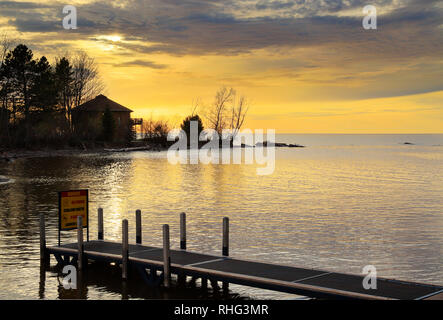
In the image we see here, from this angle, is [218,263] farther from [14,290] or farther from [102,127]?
[102,127]

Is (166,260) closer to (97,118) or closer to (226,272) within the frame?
(226,272)

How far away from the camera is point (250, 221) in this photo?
3059 cm

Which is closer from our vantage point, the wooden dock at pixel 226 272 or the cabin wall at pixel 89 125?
the wooden dock at pixel 226 272

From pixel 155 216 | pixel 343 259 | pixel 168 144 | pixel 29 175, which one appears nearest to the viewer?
pixel 343 259

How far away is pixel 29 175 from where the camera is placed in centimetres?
5544

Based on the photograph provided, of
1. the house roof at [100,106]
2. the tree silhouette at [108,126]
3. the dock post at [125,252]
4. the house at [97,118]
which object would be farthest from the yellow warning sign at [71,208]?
the house roof at [100,106]

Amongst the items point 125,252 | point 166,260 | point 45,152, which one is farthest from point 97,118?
point 166,260

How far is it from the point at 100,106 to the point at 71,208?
108114 millimetres

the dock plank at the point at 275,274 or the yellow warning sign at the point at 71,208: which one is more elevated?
the yellow warning sign at the point at 71,208

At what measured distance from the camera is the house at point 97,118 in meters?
115

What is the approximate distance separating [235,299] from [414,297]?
15.8ft

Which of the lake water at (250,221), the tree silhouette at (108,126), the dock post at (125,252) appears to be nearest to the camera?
the dock post at (125,252)

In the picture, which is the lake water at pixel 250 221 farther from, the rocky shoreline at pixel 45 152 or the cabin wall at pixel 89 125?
the cabin wall at pixel 89 125

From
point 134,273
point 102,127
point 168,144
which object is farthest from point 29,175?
point 168,144
